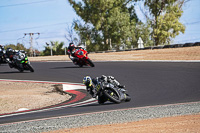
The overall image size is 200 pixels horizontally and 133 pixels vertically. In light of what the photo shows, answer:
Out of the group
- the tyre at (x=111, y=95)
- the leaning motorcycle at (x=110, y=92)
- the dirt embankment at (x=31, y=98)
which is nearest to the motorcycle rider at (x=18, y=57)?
the dirt embankment at (x=31, y=98)

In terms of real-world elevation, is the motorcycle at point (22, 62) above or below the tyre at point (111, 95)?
above

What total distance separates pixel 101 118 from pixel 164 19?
46.1m

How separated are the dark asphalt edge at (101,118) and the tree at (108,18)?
45.6 meters

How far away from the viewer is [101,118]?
7.34 meters

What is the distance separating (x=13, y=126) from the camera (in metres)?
6.98

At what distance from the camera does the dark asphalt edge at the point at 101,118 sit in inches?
266

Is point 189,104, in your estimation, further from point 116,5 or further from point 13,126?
point 116,5

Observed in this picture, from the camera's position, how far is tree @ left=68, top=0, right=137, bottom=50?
53.5 meters

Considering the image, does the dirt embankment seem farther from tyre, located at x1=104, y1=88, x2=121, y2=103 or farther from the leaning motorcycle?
tyre, located at x1=104, y1=88, x2=121, y2=103

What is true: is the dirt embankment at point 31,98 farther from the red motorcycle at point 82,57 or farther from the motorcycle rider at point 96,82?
the red motorcycle at point 82,57

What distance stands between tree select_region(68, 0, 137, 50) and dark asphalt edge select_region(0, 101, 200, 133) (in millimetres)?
45553

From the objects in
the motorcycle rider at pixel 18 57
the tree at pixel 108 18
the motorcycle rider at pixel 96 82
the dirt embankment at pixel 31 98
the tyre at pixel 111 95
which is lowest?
the dirt embankment at pixel 31 98

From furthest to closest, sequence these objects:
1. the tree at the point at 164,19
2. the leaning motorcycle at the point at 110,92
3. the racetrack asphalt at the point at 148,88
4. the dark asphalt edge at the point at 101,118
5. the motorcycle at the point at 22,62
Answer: the tree at the point at 164,19 → the motorcycle at the point at 22,62 → the leaning motorcycle at the point at 110,92 → the racetrack asphalt at the point at 148,88 → the dark asphalt edge at the point at 101,118

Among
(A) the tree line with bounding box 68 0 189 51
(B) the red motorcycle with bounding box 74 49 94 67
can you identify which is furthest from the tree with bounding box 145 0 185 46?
(B) the red motorcycle with bounding box 74 49 94 67
